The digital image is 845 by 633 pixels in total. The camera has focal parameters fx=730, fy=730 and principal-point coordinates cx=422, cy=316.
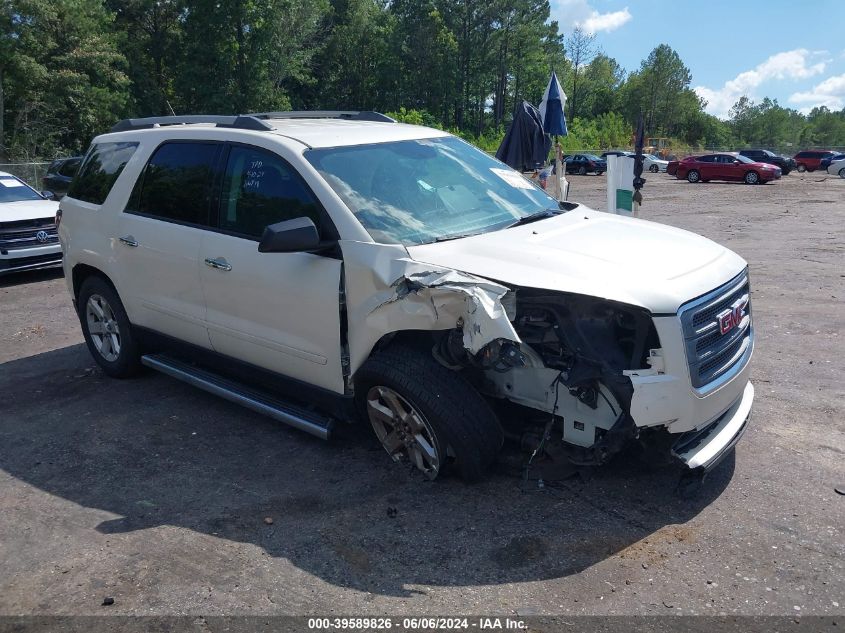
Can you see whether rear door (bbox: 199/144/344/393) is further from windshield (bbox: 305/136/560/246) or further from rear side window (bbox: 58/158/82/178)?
rear side window (bbox: 58/158/82/178)

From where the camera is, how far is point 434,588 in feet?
10.7

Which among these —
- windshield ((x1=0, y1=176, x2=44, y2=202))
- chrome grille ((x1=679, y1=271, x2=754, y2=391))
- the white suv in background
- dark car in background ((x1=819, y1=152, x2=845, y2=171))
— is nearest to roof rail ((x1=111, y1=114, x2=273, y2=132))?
chrome grille ((x1=679, y1=271, x2=754, y2=391))

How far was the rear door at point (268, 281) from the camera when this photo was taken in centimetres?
420

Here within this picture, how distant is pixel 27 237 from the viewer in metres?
10.4

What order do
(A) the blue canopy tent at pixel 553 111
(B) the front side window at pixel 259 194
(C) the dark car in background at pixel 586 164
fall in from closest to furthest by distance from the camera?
(B) the front side window at pixel 259 194, (A) the blue canopy tent at pixel 553 111, (C) the dark car in background at pixel 586 164

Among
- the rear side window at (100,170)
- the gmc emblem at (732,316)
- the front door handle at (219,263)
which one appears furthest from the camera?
the rear side window at (100,170)

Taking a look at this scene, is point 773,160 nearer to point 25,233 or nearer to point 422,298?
point 25,233

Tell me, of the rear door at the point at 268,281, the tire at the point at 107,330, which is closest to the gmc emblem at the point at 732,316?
the rear door at the point at 268,281

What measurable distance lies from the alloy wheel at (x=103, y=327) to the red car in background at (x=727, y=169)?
117ft

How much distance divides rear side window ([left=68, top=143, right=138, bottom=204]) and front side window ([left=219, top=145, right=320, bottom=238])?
4.52ft

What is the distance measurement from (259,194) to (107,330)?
2281mm

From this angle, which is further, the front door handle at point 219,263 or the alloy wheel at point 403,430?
the front door handle at point 219,263

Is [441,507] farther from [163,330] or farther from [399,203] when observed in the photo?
[163,330]

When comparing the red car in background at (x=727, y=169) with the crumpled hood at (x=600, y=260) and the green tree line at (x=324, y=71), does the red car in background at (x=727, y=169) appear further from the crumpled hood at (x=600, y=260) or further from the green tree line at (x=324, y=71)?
the crumpled hood at (x=600, y=260)
